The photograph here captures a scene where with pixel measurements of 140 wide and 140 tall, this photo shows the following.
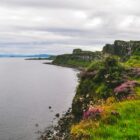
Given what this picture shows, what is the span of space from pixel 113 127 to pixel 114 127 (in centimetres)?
6

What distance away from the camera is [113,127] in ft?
65.9

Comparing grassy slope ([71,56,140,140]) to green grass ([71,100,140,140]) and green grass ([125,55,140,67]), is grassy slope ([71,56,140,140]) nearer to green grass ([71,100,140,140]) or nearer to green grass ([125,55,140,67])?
green grass ([71,100,140,140])

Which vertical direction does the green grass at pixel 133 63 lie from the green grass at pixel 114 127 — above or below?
above

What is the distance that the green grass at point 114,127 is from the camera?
18.7 m

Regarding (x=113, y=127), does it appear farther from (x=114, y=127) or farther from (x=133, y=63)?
(x=133, y=63)

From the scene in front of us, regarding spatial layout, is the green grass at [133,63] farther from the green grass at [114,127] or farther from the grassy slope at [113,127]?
the green grass at [114,127]

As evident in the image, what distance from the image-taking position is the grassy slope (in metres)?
18.7

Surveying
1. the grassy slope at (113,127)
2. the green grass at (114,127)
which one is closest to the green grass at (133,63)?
the grassy slope at (113,127)

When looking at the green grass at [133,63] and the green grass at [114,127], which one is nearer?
the green grass at [114,127]

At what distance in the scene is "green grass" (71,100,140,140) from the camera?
18.7 metres

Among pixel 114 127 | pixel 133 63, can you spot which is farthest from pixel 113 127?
pixel 133 63

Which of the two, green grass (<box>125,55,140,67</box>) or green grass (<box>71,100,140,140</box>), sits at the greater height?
green grass (<box>125,55,140,67</box>)

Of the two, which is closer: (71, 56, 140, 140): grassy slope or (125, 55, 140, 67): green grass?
(71, 56, 140, 140): grassy slope

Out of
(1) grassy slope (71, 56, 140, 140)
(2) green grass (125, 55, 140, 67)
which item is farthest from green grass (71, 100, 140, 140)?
(2) green grass (125, 55, 140, 67)
